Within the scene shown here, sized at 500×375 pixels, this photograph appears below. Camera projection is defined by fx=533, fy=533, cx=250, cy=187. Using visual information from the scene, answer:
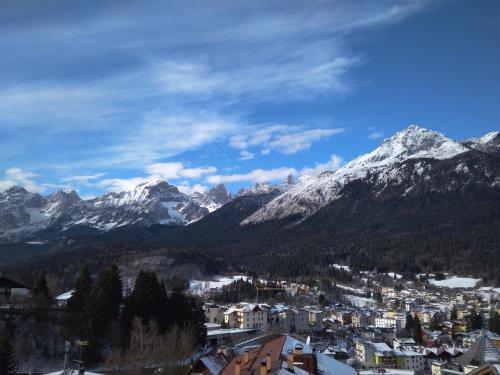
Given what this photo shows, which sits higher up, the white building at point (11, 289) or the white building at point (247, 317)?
the white building at point (11, 289)

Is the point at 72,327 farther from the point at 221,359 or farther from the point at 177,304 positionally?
the point at 221,359

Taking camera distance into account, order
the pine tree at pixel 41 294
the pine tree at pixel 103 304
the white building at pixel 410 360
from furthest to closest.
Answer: the white building at pixel 410 360 < the pine tree at pixel 41 294 < the pine tree at pixel 103 304

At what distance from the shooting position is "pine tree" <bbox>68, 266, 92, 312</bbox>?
70.1 metres

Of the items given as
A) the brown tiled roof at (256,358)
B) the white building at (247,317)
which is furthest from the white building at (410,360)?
the brown tiled roof at (256,358)

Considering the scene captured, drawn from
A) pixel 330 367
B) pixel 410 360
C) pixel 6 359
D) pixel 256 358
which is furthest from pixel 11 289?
pixel 410 360

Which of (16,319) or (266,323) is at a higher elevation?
(16,319)

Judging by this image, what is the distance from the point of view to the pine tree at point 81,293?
70.1 meters

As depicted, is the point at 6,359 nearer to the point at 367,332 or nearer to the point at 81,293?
the point at 81,293

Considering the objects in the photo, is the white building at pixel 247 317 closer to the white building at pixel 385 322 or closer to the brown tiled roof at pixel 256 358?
the white building at pixel 385 322

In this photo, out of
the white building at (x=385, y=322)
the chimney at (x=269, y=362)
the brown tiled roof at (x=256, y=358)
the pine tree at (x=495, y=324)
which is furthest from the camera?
the white building at (x=385, y=322)

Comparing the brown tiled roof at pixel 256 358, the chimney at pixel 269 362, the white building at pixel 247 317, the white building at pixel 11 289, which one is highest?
the white building at pixel 11 289

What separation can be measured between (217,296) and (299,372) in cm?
14636

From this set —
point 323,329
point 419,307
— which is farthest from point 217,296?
point 419,307

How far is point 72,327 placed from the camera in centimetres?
6681
